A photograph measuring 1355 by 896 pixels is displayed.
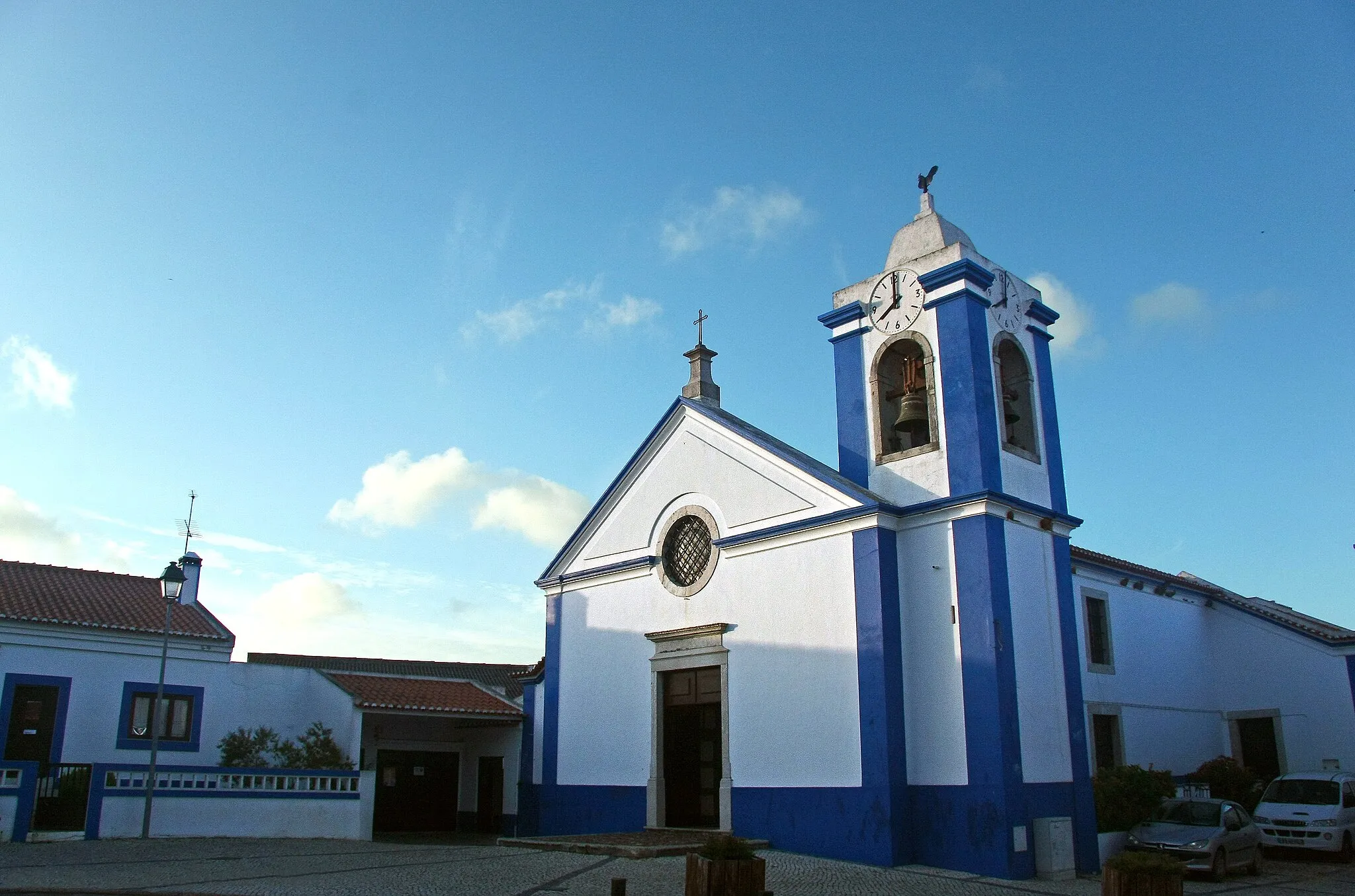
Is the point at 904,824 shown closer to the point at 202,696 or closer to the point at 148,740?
the point at 202,696

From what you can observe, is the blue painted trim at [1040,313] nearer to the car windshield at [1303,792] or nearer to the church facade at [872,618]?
the church facade at [872,618]

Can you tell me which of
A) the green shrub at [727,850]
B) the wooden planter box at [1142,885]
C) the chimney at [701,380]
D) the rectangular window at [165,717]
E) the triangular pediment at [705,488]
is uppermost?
the chimney at [701,380]

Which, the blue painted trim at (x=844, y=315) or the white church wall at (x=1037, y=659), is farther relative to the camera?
the blue painted trim at (x=844, y=315)

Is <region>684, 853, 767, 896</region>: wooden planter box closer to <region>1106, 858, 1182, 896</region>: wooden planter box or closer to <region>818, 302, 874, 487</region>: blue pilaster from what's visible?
<region>1106, 858, 1182, 896</region>: wooden planter box

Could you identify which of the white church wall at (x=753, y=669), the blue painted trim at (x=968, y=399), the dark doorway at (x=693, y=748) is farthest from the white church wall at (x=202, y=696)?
the blue painted trim at (x=968, y=399)

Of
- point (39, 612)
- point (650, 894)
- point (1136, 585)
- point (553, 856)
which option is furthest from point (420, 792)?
point (1136, 585)

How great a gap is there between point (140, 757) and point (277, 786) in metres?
4.09

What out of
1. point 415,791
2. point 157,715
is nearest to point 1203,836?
point 157,715

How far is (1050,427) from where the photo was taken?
16312 millimetres

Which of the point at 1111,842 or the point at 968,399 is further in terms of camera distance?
the point at 968,399

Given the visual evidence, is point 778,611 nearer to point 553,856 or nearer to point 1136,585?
point 553,856

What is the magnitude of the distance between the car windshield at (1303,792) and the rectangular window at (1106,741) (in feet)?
7.63

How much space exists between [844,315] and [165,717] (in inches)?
578

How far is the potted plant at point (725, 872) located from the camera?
8750 millimetres
